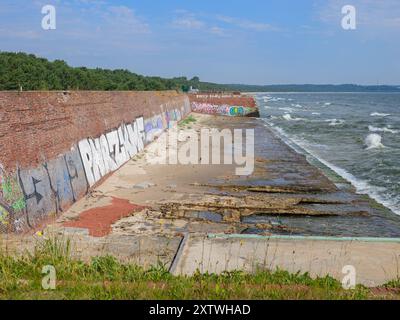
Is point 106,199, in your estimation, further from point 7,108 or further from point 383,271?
point 383,271

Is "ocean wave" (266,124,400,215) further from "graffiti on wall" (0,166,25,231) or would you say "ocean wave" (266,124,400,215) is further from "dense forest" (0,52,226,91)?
"dense forest" (0,52,226,91)

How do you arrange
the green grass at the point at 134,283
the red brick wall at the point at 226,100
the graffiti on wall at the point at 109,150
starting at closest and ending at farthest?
the green grass at the point at 134,283
the graffiti on wall at the point at 109,150
the red brick wall at the point at 226,100

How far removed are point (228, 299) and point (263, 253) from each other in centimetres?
374

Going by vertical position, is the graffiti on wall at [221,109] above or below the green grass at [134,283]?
above

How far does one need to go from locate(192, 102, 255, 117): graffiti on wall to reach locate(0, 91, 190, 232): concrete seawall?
151 ft

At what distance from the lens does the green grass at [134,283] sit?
639cm

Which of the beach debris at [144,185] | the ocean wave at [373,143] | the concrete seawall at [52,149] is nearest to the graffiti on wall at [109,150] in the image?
the concrete seawall at [52,149]

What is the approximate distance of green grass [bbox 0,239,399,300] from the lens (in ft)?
21.0

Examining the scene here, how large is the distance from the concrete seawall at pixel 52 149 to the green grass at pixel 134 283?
12.1 ft

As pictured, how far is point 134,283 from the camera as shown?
6.83 metres

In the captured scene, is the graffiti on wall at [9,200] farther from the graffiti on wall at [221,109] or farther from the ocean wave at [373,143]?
the graffiti on wall at [221,109]

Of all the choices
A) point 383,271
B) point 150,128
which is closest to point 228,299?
point 383,271

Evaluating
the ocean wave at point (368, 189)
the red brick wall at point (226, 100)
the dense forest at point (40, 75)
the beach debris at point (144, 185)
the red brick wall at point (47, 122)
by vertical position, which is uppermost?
the dense forest at point (40, 75)
